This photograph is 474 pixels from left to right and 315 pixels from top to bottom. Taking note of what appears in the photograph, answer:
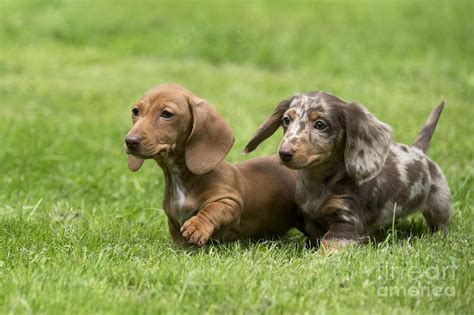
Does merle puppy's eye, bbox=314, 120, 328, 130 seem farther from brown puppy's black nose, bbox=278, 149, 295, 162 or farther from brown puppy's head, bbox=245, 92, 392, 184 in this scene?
brown puppy's black nose, bbox=278, 149, 295, 162

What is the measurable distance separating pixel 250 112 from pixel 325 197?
518cm

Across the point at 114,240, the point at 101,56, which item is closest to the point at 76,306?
the point at 114,240

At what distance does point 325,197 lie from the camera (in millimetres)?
5684

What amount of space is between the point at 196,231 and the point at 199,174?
1.62 feet

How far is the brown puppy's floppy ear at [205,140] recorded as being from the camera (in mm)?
5492

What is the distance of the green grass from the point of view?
171 inches

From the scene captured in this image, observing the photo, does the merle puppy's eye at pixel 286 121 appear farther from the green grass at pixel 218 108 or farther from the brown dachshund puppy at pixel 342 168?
the green grass at pixel 218 108

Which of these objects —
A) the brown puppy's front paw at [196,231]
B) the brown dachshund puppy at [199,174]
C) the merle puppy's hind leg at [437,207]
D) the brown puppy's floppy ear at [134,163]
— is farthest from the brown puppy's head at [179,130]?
the merle puppy's hind leg at [437,207]

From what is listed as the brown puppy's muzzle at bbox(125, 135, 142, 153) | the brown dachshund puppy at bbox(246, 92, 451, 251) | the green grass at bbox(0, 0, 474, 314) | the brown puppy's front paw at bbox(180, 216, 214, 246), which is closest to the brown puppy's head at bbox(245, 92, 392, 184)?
the brown dachshund puppy at bbox(246, 92, 451, 251)

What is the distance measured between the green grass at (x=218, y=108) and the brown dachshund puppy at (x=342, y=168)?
0.27 meters

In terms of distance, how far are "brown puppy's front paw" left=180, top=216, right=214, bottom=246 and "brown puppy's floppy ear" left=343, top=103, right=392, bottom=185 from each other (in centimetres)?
102

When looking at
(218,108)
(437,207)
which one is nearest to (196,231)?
(437,207)

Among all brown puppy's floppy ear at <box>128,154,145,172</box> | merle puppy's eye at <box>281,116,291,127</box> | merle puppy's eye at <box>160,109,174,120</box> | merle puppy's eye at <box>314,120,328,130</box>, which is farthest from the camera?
brown puppy's floppy ear at <box>128,154,145,172</box>

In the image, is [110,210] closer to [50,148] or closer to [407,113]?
[50,148]
